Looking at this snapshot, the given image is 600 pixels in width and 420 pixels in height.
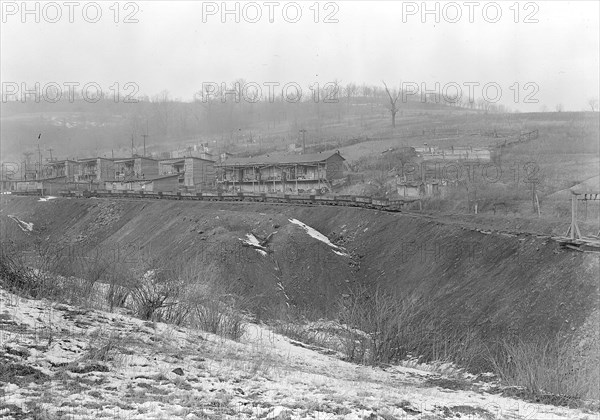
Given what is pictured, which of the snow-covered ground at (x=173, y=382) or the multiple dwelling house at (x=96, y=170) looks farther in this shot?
the multiple dwelling house at (x=96, y=170)

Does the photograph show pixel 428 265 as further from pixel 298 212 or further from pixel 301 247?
pixel 298 212

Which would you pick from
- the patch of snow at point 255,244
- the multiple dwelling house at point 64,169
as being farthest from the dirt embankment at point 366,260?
the multiple dwelling house at point 64,169

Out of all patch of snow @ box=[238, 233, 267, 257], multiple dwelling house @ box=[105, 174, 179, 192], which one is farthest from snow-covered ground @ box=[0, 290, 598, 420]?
multiple dwelling house @ box=[105, 174, 179, 192]

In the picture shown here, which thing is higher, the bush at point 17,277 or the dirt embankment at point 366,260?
the bush at point 17,277

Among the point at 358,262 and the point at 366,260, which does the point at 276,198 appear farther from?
the point at 366,260

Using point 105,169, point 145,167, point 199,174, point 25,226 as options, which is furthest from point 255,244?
point 105,169

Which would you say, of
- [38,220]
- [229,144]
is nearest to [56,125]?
[229,144]

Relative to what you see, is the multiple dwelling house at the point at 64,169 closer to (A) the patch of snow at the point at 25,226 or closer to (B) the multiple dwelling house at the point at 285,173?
(A) the patch of snow at the point at 25,226
